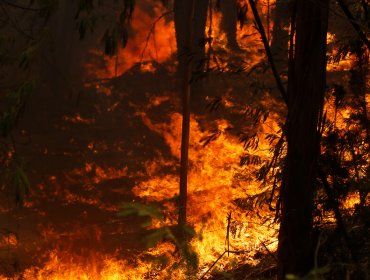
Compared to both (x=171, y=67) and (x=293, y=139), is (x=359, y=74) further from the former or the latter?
(x=171, y=67)

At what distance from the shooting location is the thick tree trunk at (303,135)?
3285 mm

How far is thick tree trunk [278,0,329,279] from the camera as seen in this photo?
329 centimetres

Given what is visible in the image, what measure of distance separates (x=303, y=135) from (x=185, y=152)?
4.96 meters

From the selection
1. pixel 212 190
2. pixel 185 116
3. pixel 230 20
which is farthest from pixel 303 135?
pixel 230 20

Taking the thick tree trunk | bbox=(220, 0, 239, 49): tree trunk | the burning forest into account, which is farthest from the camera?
bbox=(220, 0, 239, 49): tree trunk

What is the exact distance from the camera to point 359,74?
5.22m

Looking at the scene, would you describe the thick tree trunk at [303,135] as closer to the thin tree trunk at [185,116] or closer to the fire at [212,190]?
the thin tree trunk at [185,116]

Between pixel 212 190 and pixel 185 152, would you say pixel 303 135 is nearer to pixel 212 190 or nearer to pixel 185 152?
pixel 185 152

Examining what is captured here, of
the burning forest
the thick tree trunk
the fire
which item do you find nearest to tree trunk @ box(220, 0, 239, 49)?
the burning forest

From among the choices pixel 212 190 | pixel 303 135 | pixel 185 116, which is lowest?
pixel 212 190

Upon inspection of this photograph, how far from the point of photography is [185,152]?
824 centimetres

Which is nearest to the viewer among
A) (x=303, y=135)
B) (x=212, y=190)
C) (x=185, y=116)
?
(x=303, y=135)

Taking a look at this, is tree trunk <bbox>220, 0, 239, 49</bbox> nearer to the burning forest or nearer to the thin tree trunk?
the burning forest

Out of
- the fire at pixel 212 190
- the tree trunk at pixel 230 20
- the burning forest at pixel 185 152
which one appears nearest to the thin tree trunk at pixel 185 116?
the burning forest at pixel 185 152
